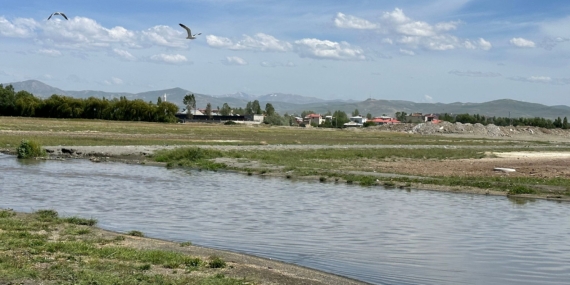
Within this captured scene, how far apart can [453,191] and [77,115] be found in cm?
13143

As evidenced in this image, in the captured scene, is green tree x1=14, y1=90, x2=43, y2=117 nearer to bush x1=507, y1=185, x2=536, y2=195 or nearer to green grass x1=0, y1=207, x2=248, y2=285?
bush x1=507, y1=185, x2=536, y2=195

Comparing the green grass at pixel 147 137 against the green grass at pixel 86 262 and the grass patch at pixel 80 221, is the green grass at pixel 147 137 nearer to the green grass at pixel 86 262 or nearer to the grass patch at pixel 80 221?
the grass patch at pixel 80 221

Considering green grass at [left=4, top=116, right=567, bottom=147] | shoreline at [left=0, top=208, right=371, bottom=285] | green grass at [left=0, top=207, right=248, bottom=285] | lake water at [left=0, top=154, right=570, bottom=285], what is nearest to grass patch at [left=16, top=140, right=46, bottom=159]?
lake water at [left=0, top=154, right=570, bottom=285]

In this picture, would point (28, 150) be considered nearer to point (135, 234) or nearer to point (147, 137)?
point (135, 234)

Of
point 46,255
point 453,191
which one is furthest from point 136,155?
point 46,255

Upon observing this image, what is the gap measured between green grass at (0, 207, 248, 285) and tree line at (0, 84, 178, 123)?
464 ft

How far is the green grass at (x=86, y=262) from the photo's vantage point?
437 inches

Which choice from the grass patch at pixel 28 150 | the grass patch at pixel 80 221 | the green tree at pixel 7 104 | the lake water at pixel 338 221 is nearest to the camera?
the lake water at pixel 338 221

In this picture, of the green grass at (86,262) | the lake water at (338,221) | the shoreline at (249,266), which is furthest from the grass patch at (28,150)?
the shoreline at (249,266)

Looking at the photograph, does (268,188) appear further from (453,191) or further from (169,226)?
(169,226)

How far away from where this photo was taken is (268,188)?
3083 cm

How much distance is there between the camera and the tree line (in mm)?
150500

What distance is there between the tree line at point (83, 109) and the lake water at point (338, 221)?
122 m

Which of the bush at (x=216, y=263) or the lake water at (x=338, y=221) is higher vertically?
the bush at (x=216, y=263)
